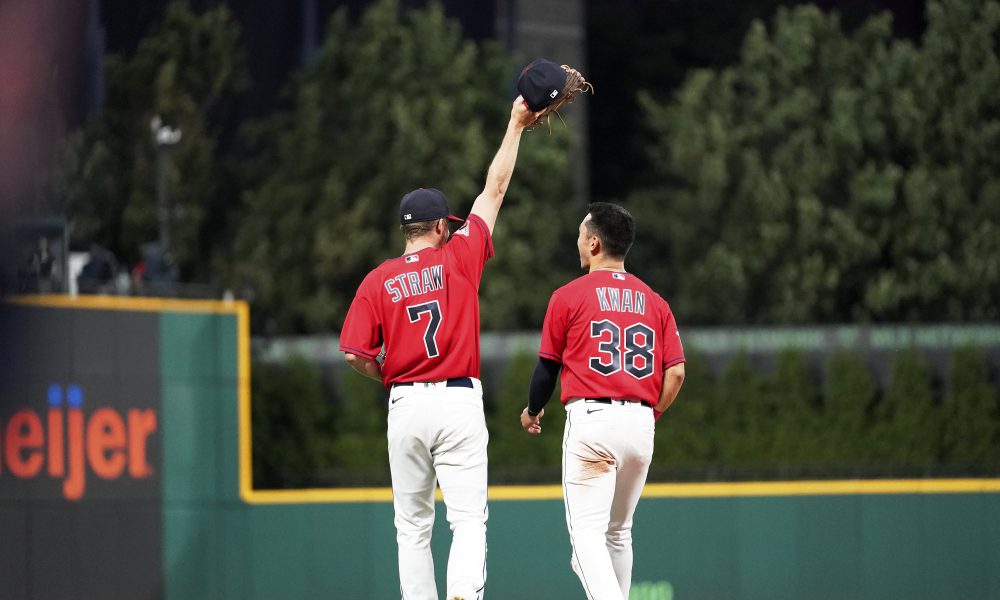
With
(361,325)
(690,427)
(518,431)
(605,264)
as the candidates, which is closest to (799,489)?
(605,264)

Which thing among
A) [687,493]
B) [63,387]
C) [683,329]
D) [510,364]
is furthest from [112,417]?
[683,329]

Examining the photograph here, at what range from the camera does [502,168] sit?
18.0 feet

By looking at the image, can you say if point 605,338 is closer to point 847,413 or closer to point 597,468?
point 597,468

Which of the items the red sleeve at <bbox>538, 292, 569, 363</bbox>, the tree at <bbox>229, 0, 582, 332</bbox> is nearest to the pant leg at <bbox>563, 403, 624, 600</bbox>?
the red sleeve at <bbox>538, 292, 569, 363</bbox>

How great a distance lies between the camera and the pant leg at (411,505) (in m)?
5.38

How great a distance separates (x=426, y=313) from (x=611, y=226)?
0.78 m

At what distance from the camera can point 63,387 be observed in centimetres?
839

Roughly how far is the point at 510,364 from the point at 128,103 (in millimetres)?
7437

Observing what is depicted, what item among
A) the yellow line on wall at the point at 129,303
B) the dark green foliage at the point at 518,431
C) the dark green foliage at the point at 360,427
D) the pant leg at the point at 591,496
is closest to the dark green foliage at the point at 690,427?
the dark green foliage at the point at 518,431

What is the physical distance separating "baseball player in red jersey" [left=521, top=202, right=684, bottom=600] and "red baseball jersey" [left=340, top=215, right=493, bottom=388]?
31 cm

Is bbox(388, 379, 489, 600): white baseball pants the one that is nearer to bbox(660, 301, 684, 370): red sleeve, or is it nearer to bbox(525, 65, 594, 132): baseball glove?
bbox(660, 301, 684, 370): red sleeve

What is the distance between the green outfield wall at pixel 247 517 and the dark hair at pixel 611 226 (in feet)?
12.1

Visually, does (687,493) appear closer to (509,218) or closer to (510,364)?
(510,364)

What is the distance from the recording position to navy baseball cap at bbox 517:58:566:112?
18.1 ft
